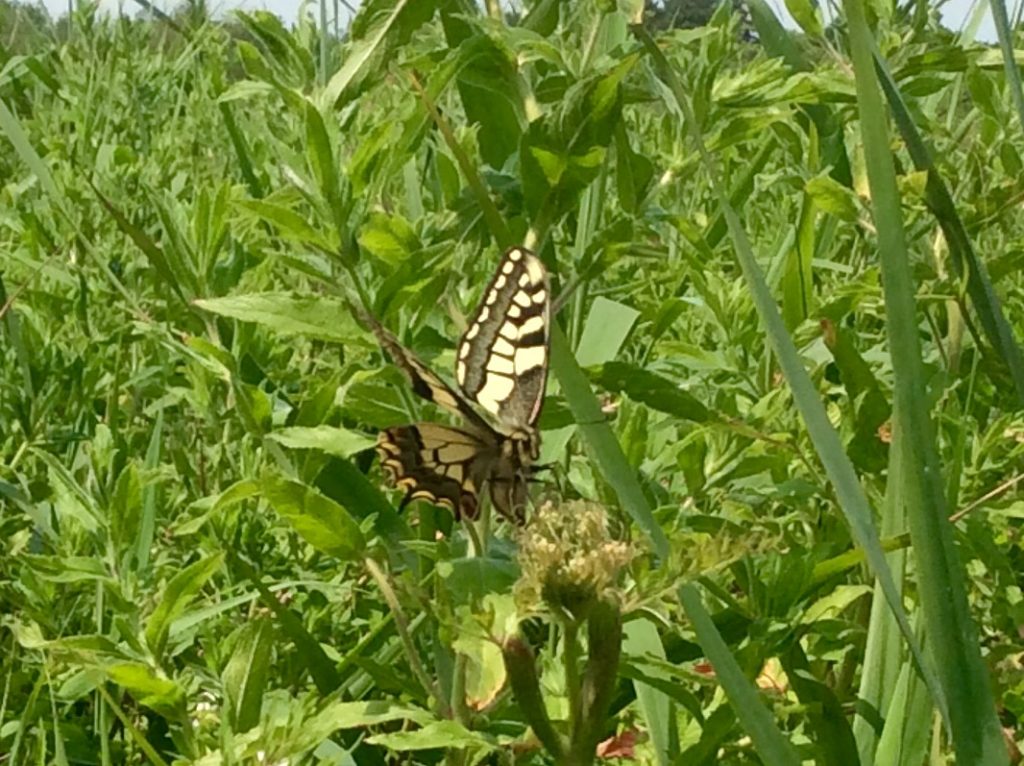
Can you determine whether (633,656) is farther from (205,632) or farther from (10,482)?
(10,482)

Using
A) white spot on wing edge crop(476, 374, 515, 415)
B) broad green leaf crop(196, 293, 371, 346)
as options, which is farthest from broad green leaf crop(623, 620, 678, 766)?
broad green leaf crop(196, 293, 371, 346)

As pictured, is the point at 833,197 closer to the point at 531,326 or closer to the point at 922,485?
the point at 531,326

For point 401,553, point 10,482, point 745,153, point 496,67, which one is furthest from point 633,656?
point 745,153

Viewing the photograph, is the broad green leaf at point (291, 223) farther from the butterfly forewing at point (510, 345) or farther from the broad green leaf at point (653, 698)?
the broad green leaf at point (653, 698)

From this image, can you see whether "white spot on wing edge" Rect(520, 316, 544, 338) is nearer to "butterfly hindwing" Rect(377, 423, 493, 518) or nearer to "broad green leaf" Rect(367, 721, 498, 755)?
"butterfly hindwing" Rect(377, 423, 493, 518)

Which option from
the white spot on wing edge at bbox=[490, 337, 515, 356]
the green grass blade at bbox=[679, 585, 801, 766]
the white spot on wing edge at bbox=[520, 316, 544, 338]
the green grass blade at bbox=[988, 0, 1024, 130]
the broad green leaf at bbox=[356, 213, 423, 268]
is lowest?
the green grass blade at bbox=[679, 585, 801, 766]

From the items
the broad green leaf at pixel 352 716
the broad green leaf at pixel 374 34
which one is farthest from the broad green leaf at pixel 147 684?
the broad green leaf at pixel 374 34

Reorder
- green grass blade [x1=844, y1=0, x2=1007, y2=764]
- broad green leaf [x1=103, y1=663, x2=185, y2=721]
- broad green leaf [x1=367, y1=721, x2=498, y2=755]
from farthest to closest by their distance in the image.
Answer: broad green leaf [x1=103, y1=663, x2=185, y2=721]
broad green leaf [x1=367, y1=721, x2=498, y2=755]
green grass blade [x1=844, y1=0, x2=1007, y2=764]
